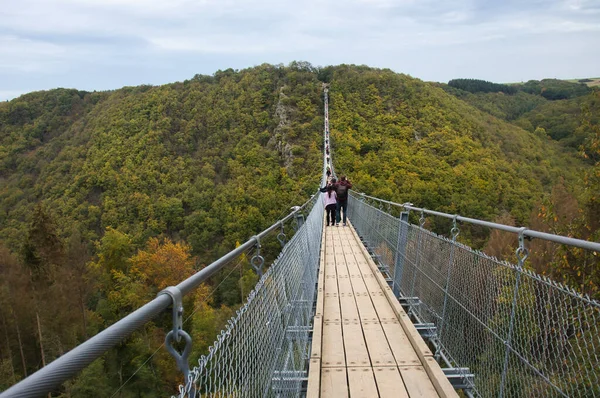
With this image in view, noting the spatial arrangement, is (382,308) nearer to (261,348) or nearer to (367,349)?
(367,349)

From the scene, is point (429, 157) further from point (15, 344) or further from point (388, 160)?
point (15, 344)

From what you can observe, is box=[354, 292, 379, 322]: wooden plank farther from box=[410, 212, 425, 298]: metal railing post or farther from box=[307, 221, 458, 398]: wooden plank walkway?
box=[410, 212, 425, 298]: metal railing post

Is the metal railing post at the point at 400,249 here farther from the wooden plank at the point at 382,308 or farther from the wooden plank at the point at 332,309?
the wooden plank at the point at 332,309

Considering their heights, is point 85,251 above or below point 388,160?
below

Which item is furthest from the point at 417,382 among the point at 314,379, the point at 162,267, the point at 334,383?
the point at 162,267

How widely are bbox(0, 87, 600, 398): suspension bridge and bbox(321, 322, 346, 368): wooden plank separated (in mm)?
17

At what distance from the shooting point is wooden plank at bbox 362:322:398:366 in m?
3.09

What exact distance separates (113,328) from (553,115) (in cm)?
7140

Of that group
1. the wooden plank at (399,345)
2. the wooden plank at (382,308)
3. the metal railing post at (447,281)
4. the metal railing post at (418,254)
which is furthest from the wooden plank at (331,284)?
the metal railing post at (447,281)

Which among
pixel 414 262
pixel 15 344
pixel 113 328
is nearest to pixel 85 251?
pixel 15 344

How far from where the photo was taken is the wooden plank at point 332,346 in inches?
123

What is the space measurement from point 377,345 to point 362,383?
64 centimetres

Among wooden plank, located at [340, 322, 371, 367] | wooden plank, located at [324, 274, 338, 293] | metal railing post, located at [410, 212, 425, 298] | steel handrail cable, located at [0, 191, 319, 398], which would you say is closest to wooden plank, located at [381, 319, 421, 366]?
wooden plank, located at [340, 322, 371, 367]

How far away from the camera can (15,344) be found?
1633cm
